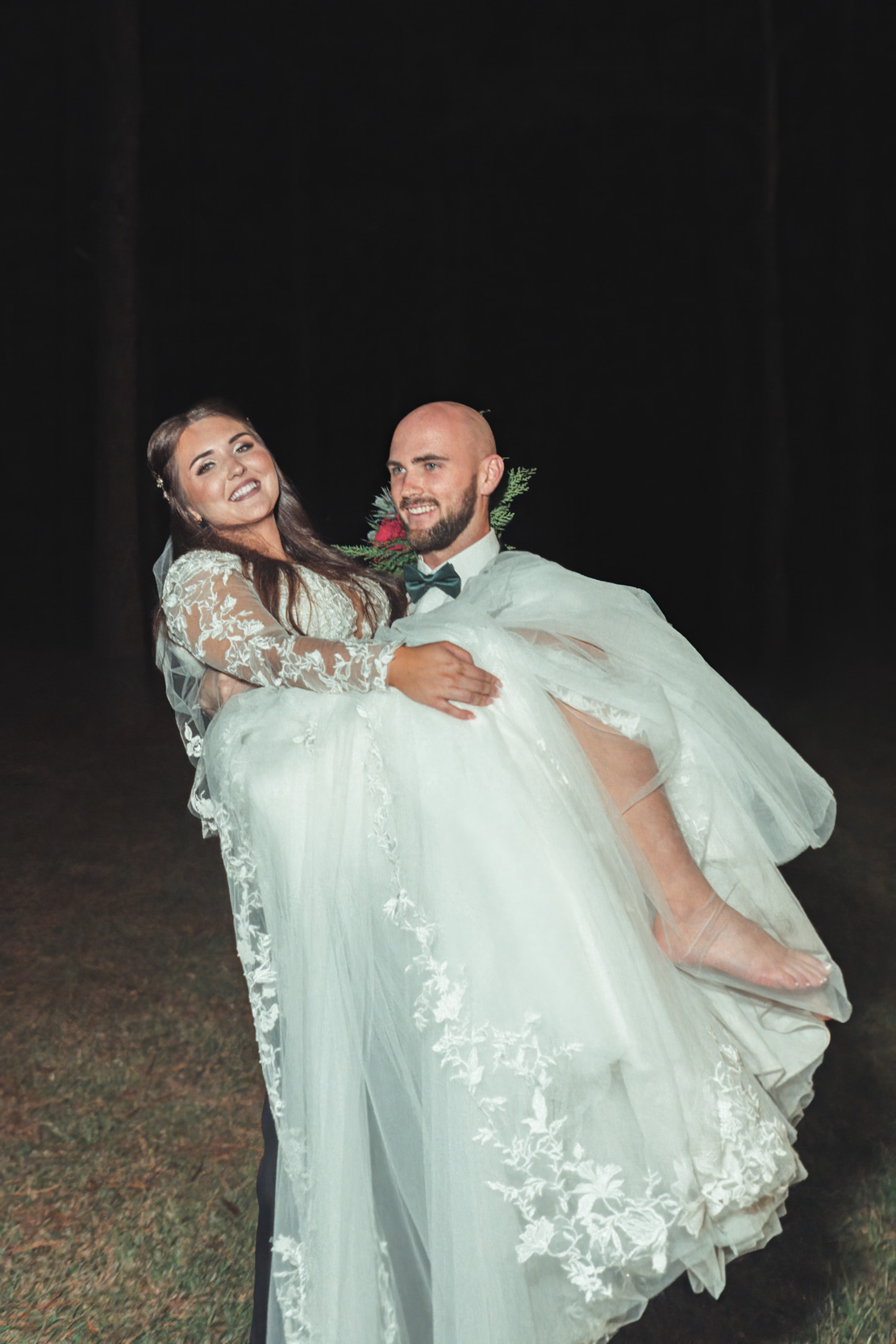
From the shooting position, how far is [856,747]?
9.62 metres

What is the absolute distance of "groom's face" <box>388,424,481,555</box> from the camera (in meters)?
2.85

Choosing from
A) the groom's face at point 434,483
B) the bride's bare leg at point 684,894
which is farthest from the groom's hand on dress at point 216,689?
the bride's bare leg at point 684,894

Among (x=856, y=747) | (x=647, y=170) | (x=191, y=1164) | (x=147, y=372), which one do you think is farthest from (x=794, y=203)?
(x=191, y=1164)

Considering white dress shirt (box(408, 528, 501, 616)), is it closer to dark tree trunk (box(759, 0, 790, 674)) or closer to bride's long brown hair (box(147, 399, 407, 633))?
bride's long brown hair (box(147, 399, 407, 633))

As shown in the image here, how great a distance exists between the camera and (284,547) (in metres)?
3.21

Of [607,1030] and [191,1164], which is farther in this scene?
[191,1164]

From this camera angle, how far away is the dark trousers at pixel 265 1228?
9.16ft

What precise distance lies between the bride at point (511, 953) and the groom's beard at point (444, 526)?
23 cm

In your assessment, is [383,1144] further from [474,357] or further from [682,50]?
[474,357]

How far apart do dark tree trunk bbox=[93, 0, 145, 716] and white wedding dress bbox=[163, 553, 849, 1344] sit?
7.62 metres

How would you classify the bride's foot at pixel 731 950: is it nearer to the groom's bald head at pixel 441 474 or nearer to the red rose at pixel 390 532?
the groom's bald head at pixel 441 474

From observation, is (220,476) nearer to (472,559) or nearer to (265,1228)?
(472,559)

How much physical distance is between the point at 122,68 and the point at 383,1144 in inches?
392

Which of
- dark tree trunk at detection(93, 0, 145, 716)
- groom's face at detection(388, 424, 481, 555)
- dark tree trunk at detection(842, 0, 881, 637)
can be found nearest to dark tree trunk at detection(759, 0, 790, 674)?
dark tree trunk at detection(842, 0, 881, 637)
